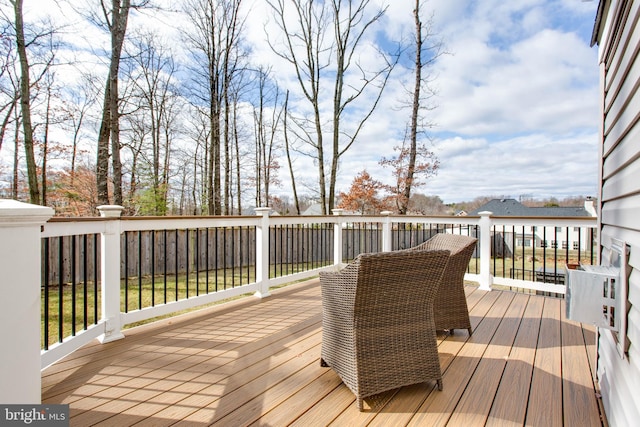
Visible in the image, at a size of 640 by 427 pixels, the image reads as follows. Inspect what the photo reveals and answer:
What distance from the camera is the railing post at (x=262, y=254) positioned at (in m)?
4.04

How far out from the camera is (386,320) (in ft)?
6.08

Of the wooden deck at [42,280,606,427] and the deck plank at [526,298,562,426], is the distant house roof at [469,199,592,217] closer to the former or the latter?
the deck plank at [526,298,562,426]

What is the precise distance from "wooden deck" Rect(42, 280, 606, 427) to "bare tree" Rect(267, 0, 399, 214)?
25.8ft

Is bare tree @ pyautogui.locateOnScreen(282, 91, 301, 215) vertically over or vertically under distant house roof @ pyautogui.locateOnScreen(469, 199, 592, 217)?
over

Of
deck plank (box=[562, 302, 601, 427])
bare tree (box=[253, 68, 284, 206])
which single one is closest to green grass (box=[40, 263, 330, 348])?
deck plank (box=[562, 302, 601, 427])

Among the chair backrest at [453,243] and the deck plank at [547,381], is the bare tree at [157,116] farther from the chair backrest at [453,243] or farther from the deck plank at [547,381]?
the deck plank at [547,381]

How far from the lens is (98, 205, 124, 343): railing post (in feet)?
8.55

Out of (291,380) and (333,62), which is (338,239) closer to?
(291,380)

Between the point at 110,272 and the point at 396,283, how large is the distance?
7.62 feet

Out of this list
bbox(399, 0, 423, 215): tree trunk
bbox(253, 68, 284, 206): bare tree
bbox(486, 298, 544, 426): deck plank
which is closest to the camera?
bbox(486, 298, 544, 426): deck plank

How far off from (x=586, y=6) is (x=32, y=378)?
695 centimetres

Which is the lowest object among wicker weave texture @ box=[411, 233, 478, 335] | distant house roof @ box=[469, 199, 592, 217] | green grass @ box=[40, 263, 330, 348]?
green grass @ box=[40, 263, 330, 348]

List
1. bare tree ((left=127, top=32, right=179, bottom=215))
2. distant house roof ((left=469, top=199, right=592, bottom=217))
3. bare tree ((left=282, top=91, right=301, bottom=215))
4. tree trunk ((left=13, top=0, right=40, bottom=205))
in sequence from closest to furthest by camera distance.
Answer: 1. tree trunk ((left=13, top=0, right=40, bottom=205))
2. bare tree ((left=127, top=32, right=179, bottom=215))
3. bare tree ((left=282, top=91, right=301, bottom=215))
4. distant house roof ((left=469, top=199, right=592, bottom=217))

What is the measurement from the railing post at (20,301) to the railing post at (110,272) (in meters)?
1.47
